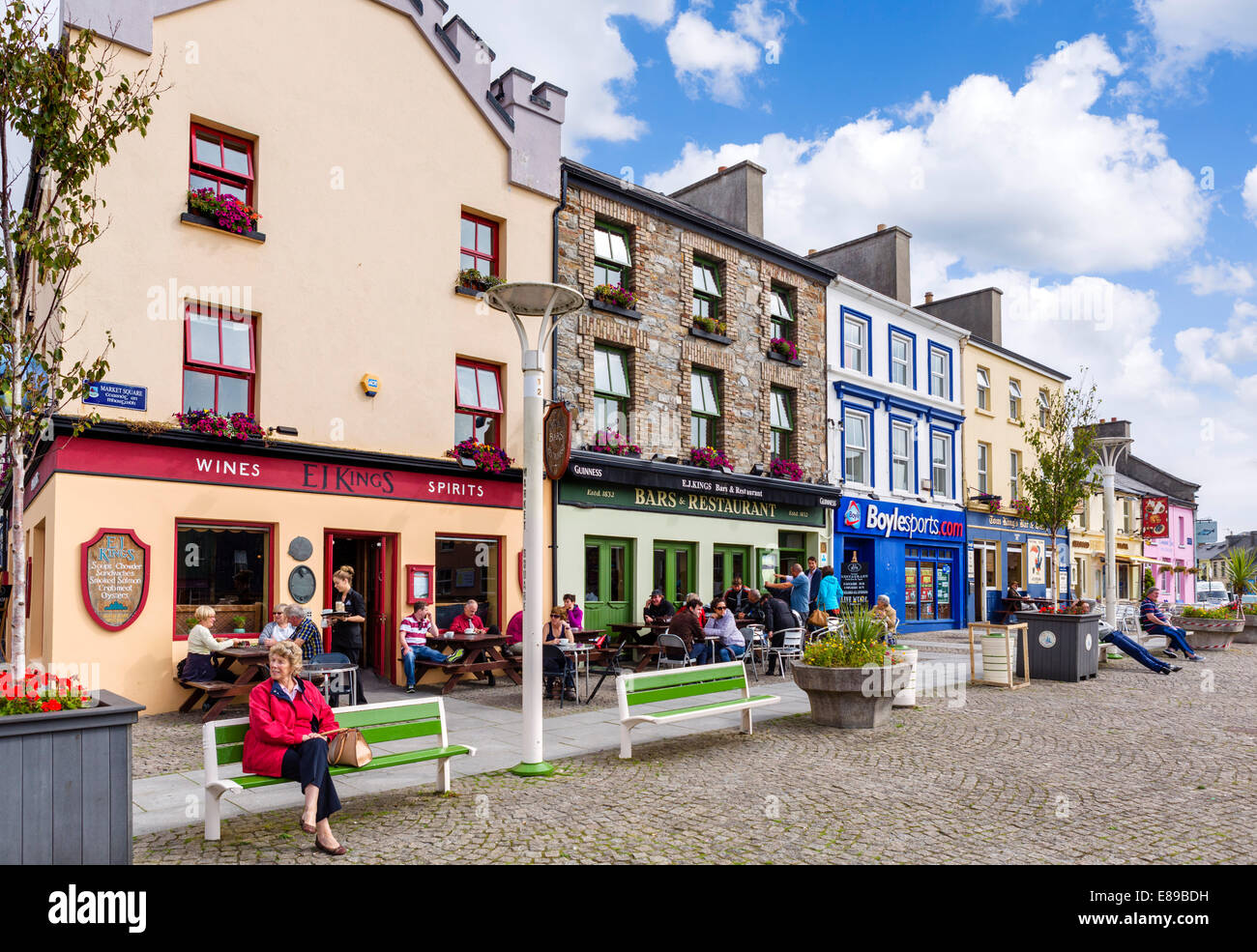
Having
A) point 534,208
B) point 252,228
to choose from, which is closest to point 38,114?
point 252,228

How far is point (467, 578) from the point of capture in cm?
1506

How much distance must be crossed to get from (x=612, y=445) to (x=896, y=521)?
445 inches

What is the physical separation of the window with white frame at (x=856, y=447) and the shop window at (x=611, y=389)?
808cm

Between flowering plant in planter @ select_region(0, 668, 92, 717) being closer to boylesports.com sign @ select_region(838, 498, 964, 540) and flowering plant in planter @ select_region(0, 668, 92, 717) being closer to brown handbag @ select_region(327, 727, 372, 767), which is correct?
brown handbag @ select_region(327, 727, 372, 767)

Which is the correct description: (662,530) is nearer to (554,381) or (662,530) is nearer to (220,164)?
(554,381)

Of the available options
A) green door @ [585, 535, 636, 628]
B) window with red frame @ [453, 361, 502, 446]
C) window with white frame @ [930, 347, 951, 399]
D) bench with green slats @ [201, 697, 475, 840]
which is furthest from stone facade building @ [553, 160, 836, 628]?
bench with green slats @ [201, 697, 475, 840]

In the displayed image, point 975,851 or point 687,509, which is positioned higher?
point 687,509

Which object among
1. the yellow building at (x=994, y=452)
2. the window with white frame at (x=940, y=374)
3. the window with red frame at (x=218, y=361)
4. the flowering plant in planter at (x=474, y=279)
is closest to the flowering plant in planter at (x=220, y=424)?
the window with red frame at (x=218, y=361)

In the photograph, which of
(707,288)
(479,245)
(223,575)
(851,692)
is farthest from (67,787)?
(707,288)

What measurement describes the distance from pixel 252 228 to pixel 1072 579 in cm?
3238

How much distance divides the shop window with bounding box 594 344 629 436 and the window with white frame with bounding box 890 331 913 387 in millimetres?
10922

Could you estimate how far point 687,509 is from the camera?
1858 centimetres

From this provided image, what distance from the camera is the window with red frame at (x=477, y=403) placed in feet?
49.4
